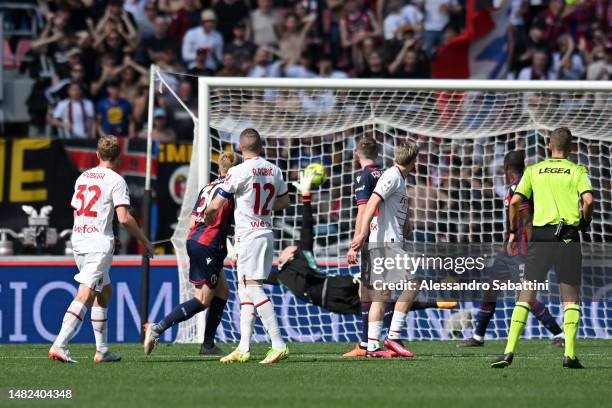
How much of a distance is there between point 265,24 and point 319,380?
12.6 metres

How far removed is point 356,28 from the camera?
2091 cm

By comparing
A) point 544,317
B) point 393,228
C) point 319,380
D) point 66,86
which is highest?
point 66,86

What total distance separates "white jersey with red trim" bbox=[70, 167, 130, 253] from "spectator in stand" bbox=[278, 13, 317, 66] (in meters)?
10.2

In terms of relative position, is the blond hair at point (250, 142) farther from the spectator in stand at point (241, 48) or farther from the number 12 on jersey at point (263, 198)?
the spectator in stand at point (241, 48)

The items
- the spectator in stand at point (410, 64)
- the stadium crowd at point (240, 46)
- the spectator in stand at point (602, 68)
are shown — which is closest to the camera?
the stadium crowd at point (240, 46)

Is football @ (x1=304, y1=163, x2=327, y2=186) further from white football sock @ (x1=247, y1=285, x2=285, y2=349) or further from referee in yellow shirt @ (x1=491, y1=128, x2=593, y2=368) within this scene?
referee in yellow shirt @ (x1=491, y1=128, x2=593, y2=368)

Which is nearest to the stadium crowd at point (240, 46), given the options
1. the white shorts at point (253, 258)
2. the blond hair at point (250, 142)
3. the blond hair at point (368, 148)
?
the blond hair at point (368, 148)

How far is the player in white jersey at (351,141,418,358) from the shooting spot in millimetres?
11023

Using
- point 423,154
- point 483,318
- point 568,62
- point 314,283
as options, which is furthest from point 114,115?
point 568,62

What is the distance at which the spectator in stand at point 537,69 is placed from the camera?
1977 centimetres

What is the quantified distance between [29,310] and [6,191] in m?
1.83

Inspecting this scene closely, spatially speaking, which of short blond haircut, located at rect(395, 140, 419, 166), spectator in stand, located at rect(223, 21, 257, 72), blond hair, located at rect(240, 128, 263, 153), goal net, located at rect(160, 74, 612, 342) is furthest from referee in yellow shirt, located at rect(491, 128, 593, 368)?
spectator in stand, located at rect(223, 21, 257, 72)

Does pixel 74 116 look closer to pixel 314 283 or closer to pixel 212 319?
pixel 314 283

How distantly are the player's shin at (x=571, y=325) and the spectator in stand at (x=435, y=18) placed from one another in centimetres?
1124
